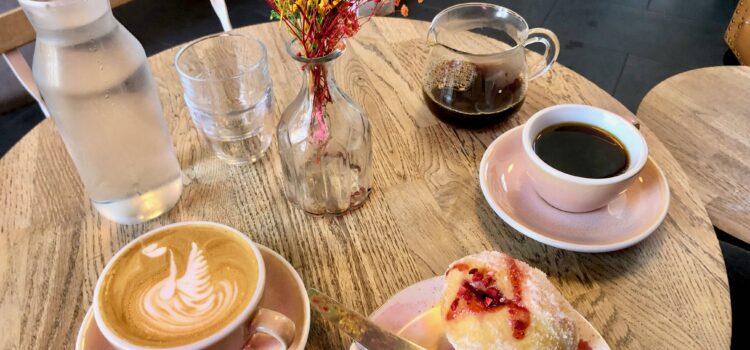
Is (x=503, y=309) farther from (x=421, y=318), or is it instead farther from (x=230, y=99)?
(x=230, y=99)

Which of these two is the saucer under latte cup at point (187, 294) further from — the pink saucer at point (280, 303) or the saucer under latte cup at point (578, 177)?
the saucer under latte cup at point (578, 177)

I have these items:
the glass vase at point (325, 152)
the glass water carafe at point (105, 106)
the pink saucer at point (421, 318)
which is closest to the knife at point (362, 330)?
the pink saucer at point (421, 318)

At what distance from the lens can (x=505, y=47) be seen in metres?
0.98

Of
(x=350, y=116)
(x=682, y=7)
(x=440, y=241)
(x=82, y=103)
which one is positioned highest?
(x=82, y=103)

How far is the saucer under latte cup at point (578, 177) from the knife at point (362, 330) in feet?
0.96

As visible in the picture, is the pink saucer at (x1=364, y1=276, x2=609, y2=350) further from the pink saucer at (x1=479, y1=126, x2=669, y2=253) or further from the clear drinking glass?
the clear drinking glass

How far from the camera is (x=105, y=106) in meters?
0.68

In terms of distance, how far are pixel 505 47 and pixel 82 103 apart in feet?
2.23

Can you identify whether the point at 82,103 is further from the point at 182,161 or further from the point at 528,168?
the point at 528,168

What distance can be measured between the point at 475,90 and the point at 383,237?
28 centimetres

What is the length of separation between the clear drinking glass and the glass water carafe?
3.7 inches

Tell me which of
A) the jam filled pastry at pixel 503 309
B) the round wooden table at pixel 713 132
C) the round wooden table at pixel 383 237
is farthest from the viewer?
the round wooden table at pixel 713 132

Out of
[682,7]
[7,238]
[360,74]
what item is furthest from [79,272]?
[682,7]

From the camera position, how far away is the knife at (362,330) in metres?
0.57
